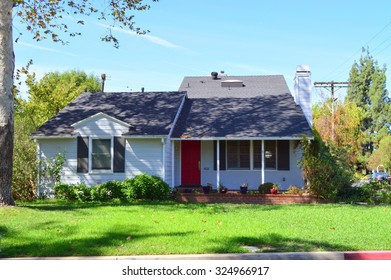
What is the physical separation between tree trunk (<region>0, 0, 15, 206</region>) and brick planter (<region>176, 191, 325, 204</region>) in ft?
21.7

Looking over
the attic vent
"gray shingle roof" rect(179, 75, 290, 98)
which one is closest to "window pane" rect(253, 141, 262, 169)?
"gray shingle roof" rect(179, 75, 290, 98)

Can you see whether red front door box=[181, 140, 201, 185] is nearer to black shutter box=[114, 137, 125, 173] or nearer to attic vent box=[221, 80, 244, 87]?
black shutter box=[114, 137, 125, 173]

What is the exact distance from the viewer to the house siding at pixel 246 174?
1827cm

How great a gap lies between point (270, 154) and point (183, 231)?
10.5m

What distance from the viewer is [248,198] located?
16.2 metres

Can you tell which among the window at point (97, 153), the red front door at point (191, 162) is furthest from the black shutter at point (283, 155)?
the window at point (97, 153)

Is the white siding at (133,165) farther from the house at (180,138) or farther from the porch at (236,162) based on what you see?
the porch at (236,162)

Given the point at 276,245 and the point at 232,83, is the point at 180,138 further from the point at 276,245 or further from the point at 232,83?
the point at 232,83

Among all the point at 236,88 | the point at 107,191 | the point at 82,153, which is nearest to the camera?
the point at 107,191

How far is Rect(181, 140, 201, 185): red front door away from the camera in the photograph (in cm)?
1892

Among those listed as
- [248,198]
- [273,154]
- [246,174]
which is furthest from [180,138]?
[273,154]

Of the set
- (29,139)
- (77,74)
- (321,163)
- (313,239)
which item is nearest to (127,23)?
(29,139)
